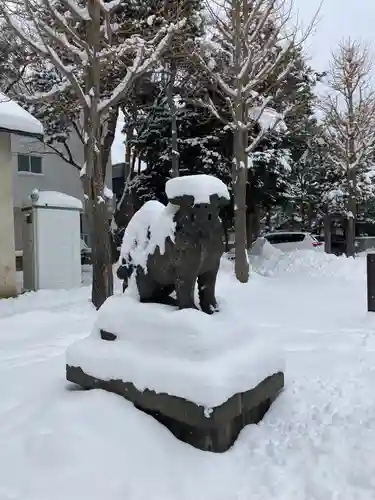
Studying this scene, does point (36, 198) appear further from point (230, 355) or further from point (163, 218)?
point (230, 355)

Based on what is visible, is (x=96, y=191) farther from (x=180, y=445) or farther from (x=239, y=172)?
(x=180, y=445)

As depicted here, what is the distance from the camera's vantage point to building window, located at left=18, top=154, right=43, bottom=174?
17.4 m

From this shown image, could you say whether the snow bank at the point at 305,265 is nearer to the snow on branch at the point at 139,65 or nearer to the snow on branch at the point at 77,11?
the snow on branch at the point at 139,65

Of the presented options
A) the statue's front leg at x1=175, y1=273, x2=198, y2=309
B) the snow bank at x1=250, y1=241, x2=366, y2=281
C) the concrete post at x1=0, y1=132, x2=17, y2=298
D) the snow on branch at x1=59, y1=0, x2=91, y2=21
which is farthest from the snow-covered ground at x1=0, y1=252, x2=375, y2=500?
the snow bank at x1=250, y1=241, x2=366, y2=281

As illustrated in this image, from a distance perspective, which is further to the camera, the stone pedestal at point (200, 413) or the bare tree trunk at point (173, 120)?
the bare tree trunk at point (173, 120)

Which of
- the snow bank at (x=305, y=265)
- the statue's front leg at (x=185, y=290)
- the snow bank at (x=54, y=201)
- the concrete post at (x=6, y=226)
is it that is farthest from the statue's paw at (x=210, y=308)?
the snow bank at (x=305, y=265)

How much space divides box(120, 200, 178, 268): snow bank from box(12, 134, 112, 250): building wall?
13.6 meters

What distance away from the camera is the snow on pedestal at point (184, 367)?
280 cm

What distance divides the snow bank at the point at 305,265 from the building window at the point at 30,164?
9.00 metres

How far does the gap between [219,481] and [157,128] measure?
13.9m

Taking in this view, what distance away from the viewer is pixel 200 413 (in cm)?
274

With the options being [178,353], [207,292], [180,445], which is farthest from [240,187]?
[180,445]

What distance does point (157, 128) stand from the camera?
50.3 ft

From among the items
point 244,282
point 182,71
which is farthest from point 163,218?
point 182,71
